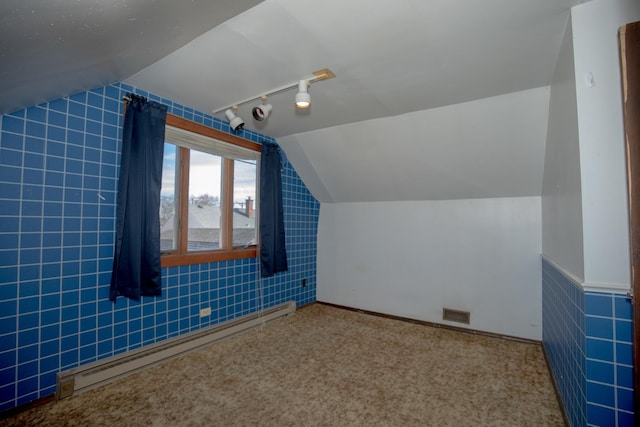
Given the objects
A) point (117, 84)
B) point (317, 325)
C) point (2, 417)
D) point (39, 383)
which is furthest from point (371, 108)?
point (2, 417)

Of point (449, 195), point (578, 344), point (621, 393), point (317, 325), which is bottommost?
point (317, 325)

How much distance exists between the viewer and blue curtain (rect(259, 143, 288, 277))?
11.0ft

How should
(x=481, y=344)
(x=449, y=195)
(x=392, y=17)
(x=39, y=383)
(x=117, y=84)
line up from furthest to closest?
1. (x=449, y=195)
2. (x=481, y=344)
3. (x=117, y=84)
4. (x=39, y=383)
5. (x=392, y=17)

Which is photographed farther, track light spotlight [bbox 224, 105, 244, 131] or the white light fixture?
track light spotlight [bbox 224, 105, 244, 131]

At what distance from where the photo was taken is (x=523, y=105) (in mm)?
2420

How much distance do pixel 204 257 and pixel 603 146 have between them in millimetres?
2913

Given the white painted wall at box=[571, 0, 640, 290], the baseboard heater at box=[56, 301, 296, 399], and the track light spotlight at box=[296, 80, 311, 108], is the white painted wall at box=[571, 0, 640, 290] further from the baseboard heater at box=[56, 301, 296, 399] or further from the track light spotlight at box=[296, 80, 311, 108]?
the baseboard heater at box=[56, 301, 296, 399]

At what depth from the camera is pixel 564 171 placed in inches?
73.9

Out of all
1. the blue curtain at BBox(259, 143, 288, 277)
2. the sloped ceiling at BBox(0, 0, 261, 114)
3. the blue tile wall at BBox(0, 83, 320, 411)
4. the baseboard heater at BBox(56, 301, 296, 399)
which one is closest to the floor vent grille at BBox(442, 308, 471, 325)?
the blue curtain at BBox(259, 143, 288, 277)

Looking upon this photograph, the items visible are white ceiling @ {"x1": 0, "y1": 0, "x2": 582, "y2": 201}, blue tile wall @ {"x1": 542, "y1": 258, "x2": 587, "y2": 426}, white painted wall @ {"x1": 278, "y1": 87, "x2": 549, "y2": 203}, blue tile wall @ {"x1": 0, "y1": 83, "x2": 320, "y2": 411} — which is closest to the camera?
white ceiling @ {"x1": 0, "y1": 0, "x2": 582, "y2": 201}

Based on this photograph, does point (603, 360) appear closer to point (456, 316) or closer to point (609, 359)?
point (609, 359)

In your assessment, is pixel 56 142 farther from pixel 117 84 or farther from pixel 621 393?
pixel 621 393

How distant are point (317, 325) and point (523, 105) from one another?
2870mm

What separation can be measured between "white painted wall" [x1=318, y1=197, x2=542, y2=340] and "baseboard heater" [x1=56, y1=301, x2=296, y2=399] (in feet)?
4.57
